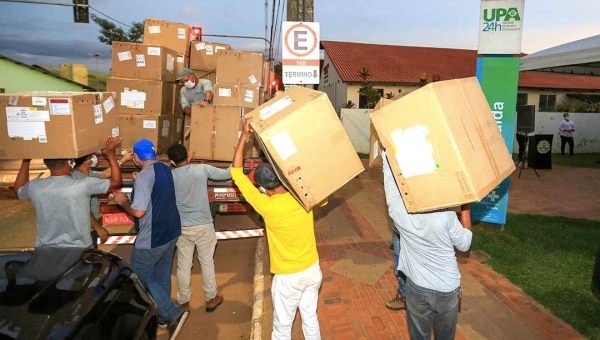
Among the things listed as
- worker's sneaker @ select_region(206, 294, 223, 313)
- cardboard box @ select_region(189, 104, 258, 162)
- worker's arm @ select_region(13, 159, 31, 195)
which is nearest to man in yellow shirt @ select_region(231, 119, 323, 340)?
worker's sneaker @ select_region(206, 294, 223, 313)

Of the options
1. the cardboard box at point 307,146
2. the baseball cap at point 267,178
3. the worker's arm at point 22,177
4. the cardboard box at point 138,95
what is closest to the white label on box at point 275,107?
the cardboard box at point 307,146

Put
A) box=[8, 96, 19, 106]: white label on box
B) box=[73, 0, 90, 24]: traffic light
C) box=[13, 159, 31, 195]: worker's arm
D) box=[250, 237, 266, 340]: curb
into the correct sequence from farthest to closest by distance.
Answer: box=[73, 0, 90, 24]: traffic light < box=[250, 237, 266, 340]: curb < box=[13, 159, 31, 195]: worker's arm < box=[8, 96, 19, 106]: white label on box

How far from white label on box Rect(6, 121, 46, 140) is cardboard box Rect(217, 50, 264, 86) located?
301 cm

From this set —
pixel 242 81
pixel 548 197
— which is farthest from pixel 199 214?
pixel 548 197

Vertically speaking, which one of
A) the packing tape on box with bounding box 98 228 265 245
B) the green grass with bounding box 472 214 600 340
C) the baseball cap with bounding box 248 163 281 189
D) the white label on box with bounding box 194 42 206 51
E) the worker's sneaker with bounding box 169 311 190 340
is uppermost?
the white label on box with bounding box 194 42 206 51

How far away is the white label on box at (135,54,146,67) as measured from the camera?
5824mm

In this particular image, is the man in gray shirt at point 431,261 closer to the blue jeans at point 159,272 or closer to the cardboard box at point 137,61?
the blue jeans at point 159,272

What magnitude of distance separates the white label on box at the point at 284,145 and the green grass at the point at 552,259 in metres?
3.46

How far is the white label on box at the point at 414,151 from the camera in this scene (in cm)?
229

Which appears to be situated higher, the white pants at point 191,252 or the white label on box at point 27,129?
the white label on box at point 27,129

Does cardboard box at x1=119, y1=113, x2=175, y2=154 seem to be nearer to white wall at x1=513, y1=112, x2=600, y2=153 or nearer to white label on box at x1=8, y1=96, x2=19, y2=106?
white label on box at x1=8, y1=96, x2=19, y2=106

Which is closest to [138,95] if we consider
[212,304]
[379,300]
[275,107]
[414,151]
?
[212,304]

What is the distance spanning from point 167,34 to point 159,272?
459 centimetres

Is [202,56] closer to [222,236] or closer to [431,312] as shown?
[222,236]
